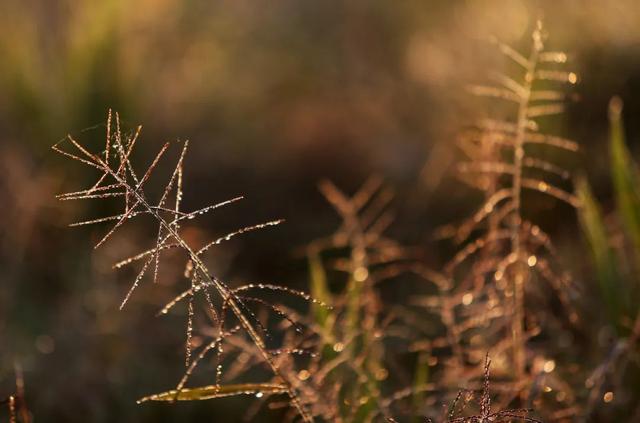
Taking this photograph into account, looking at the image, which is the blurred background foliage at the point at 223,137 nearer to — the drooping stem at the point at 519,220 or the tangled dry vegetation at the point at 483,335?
the tangled dry vegetation at the point at 483,335

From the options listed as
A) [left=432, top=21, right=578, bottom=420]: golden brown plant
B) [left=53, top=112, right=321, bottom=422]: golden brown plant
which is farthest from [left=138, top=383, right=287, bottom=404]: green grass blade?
[left=432, top=21, right=578, bottom=420]: golden brown plant

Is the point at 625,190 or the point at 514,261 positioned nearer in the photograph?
the point at 514,261

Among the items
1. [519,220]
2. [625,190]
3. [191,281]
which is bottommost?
[191,281]

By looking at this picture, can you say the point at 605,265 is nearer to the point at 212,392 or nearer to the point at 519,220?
the point at 519,220

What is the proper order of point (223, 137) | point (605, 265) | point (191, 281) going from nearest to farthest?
1. point (191, 281)
2. point (605, 265)
3. point (223, 137)

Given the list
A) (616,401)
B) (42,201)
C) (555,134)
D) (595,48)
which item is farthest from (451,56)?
(616,401)

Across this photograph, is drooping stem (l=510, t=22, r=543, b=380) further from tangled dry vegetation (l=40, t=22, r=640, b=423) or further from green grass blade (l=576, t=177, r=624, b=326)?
green grass blade (l=576, t=177, r=624, b=326)

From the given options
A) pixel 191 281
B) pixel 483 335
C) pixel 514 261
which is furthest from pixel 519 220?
pixel 191 281

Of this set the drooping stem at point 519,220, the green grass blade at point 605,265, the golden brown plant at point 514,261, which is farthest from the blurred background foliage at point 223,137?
the drooping stem at point 519,220
